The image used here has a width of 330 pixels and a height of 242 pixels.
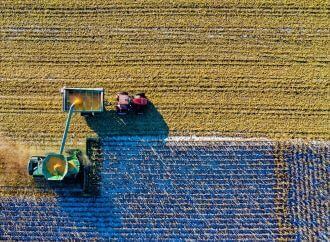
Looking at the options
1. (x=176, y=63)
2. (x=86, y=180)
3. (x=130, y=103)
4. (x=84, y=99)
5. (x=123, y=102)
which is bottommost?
(x=86, y=180)

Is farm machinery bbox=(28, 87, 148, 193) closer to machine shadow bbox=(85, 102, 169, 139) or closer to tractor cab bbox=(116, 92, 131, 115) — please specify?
tractor cab bbox=(116, 92, 131, 115)

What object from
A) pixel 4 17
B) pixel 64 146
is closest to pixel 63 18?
pixel 4 17

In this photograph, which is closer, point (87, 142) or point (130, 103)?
point (130, 103)

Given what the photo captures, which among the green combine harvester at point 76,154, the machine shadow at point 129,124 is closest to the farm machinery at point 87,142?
the green combine harvester at point 76,154

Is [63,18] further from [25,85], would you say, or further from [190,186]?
[190,186]

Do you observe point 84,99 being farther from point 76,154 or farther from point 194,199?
point 194,199

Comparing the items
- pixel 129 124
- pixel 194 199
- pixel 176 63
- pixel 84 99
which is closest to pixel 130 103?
pixel 129 124
